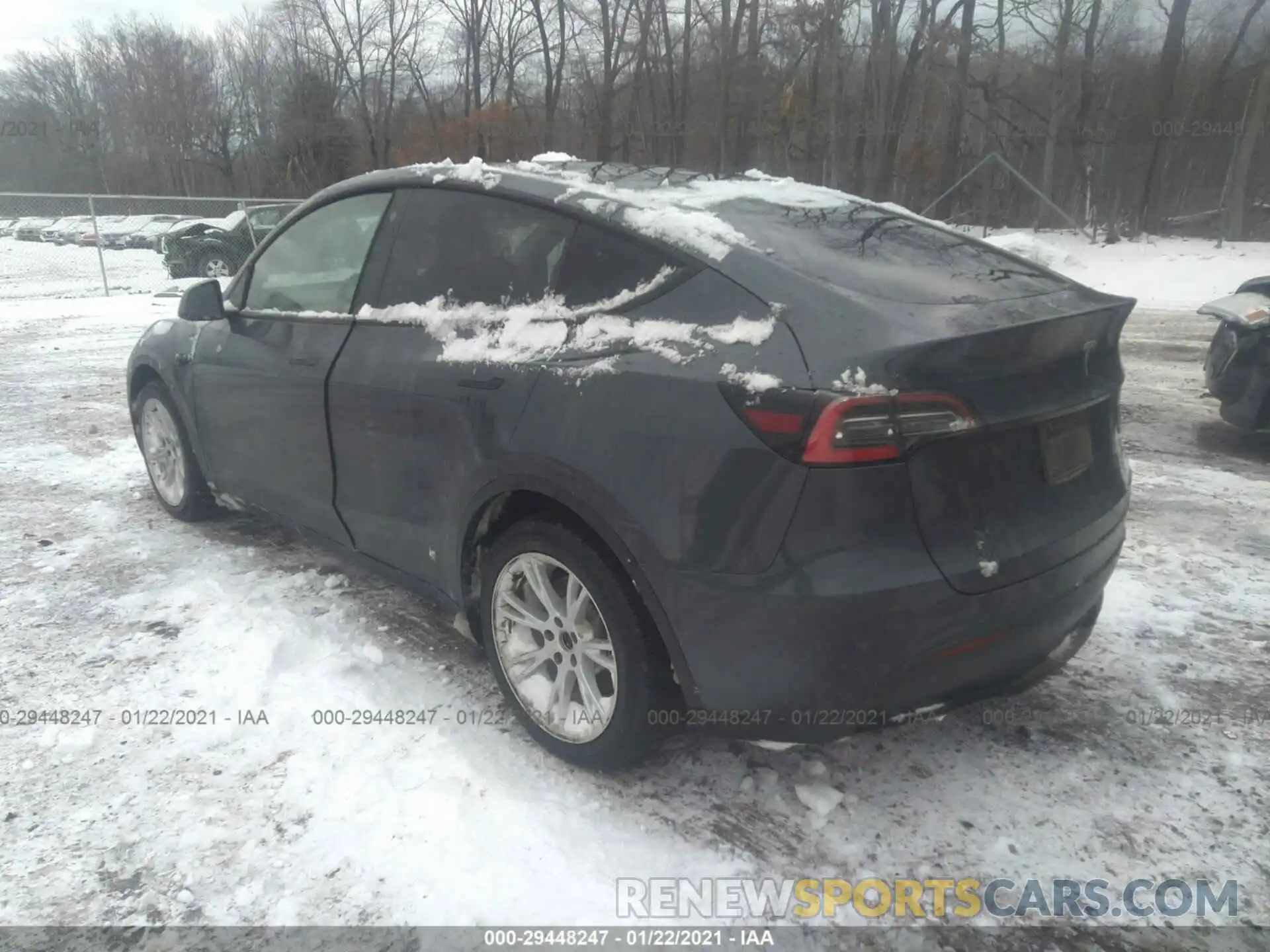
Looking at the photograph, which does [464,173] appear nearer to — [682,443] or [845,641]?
[682,443]

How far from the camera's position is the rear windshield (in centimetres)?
230

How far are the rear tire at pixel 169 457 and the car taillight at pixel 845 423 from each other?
3422 millimetres

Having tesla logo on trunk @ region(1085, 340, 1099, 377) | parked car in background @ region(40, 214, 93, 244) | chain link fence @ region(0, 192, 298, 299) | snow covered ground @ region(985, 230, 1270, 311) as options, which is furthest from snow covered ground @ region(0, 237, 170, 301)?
tesla logo on trunk @ region(1085, 340, 1099, 377)

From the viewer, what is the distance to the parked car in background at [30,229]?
32.1m

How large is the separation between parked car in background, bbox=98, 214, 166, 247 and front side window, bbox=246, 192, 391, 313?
2707 centimetres

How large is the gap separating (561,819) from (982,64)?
114ft

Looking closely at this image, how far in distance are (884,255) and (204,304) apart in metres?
2.91

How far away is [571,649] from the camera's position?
2.53 metres

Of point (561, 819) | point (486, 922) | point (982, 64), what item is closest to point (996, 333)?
point (561, 819)

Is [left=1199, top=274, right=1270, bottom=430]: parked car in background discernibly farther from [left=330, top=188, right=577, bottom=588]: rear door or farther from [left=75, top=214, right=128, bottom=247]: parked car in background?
[left=75, top=214, right=128, bottom=247]: parked car in background

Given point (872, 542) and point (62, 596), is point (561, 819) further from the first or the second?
point (62, 596)

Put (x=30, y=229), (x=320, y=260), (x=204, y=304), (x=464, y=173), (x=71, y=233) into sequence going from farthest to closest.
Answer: (x=30, y=229) < (x=71, y=233) < (x=204, y=304) < (x=320, y=260) < (x=464, y=173)

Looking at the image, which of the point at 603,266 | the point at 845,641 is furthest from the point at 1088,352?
the point at 603,266

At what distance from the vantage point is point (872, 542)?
197 cm
